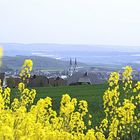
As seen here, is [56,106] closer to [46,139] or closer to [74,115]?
[74,115]

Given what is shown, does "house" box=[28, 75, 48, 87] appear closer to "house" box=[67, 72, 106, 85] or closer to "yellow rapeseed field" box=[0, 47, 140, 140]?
"house" box=[67, 72, 106, 85]

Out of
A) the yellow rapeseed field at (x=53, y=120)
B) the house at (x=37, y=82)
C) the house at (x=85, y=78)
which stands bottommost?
the house at (x=85, y=78)

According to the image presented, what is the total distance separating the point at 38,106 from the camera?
28.6 feet

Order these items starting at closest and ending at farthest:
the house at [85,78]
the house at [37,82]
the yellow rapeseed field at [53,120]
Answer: the yellow rapeseed field at [53,120] → the house at [37,82] → the house at [85,78]

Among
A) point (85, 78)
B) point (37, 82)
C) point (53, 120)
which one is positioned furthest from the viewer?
point (85, 78)

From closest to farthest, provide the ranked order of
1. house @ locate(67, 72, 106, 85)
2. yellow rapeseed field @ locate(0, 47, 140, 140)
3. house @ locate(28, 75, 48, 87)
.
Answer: yellow rapeseed field @ locate(0, 47, 140, 140) < house @ locate(28, 75, 48, 87) < house @ locate(67, 72, 106, 85)

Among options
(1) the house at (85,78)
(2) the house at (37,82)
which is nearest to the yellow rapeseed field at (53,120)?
(2) the house at (37,82)

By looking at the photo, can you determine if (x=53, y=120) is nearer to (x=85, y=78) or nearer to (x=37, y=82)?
(x=37, y=82)

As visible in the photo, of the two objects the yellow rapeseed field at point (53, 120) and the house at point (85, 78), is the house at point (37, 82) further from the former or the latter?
the yellow rapeseed field at point (53, 120)

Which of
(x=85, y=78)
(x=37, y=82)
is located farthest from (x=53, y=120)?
(x=85, y=78)

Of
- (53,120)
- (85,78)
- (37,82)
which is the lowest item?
(85,78)

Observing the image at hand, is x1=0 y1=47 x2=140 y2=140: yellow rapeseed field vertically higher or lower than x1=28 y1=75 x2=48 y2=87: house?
higher

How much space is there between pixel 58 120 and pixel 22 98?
198 cm

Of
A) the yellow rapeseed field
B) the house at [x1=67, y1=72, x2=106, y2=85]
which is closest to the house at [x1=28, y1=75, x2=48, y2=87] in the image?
the house at [x1=67, y1=72, x2=106, y2=85]
